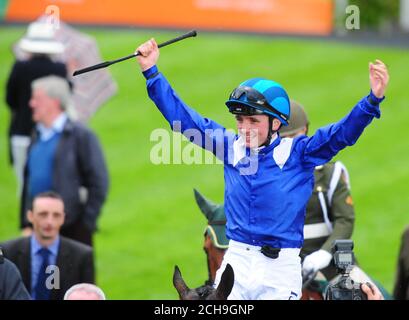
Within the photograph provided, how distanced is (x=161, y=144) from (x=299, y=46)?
1362 centimetres

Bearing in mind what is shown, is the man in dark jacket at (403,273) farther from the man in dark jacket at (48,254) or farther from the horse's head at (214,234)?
the man in dark jacket at (48,254)

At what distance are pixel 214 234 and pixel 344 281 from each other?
0.88 m

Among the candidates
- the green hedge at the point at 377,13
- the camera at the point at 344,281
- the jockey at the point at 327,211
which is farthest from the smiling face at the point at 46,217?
the green hedge at the point at 377,13

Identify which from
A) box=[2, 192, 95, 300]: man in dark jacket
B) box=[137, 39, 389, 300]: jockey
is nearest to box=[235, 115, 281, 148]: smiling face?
box=[137, 39, 389, 300]: jockey

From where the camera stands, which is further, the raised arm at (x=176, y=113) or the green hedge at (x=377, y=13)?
the green hedge at (x=377, y=13)

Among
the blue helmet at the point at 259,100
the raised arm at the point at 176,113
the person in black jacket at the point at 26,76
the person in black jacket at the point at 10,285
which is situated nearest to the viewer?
the blue helmet at the point at 259,100

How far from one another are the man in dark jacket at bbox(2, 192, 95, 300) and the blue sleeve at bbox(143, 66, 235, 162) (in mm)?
2556

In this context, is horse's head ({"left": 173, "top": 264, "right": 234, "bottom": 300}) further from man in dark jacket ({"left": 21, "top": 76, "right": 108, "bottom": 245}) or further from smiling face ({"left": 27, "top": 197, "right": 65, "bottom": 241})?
man in dark jacket ({"left": 21, "top": 76, "right": 108, "bottom": 245})

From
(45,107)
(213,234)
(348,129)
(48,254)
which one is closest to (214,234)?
(213,234)

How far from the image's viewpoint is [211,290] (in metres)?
4.99

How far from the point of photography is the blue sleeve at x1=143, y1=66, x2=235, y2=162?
5660 mm

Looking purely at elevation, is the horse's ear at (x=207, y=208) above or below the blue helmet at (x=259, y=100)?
below

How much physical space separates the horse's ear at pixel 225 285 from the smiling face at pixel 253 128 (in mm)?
854

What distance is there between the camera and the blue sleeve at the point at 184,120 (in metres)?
5.66
